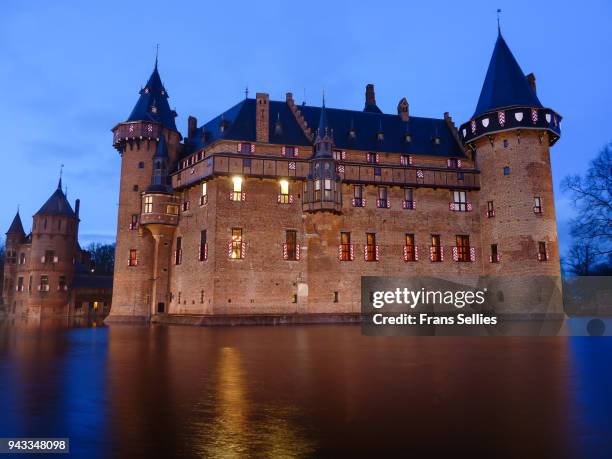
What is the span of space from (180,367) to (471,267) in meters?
32.9

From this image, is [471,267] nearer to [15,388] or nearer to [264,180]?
[264,180]

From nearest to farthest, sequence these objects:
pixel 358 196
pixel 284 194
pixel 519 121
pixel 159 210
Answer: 1. pixel 284 194
2. pixel 519 121
3. pixel 358 196
4. pixel 159 210

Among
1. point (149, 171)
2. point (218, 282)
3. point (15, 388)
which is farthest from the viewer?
point (149, 171)

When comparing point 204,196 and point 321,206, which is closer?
point 321,206

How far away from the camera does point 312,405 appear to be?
7.74 m

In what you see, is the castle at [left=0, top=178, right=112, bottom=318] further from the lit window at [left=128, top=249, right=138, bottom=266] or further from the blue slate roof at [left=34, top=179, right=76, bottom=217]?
the lit window at [left=128, top=249, right=138, bottom=266]

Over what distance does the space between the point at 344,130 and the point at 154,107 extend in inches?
631

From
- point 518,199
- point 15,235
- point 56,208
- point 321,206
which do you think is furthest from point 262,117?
point 15,235

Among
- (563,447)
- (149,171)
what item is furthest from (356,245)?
(563,447)

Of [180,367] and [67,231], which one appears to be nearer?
[180,367]

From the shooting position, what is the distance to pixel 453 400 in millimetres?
8008

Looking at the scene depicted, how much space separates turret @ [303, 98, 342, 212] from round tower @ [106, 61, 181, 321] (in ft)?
42.0

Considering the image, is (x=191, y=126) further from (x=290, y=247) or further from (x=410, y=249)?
(x=410, y=249)

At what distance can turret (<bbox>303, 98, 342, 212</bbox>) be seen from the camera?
3619 centimetres
